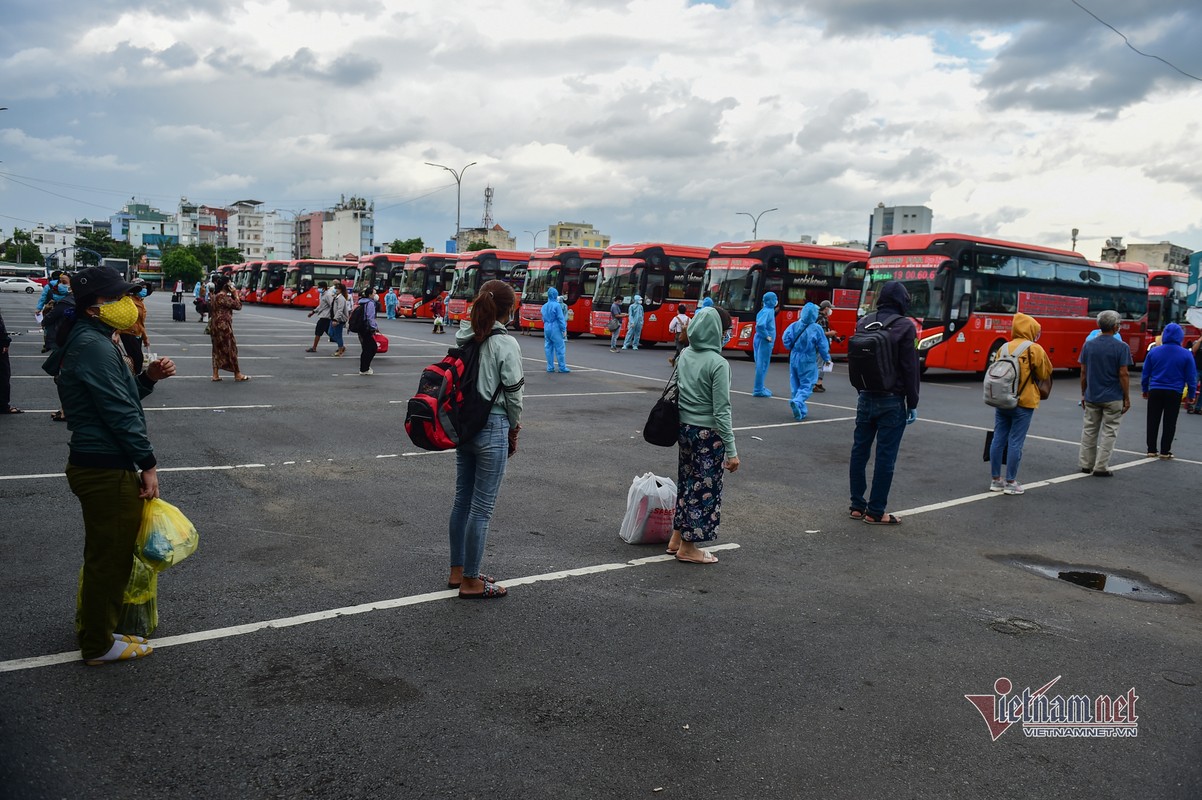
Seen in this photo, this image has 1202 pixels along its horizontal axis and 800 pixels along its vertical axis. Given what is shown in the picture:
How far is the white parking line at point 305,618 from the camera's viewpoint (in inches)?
157

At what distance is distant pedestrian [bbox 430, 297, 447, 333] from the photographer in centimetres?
3222

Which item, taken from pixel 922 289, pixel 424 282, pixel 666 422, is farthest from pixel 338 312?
pixel 424 282

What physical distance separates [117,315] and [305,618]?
5.92ft

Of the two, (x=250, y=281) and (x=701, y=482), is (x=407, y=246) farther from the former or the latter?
(x=701, y=482)

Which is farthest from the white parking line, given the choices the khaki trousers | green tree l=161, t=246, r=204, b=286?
green tree l=161, t=246, r=204, b=286

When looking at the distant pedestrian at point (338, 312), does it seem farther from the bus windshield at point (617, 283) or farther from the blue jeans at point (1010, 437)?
the blue jeans at point (1010, 437)

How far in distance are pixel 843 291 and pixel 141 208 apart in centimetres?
20996

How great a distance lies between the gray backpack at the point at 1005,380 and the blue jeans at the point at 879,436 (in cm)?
176

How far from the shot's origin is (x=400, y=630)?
14.9 ft

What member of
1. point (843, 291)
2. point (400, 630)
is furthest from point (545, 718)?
point (843, 291)

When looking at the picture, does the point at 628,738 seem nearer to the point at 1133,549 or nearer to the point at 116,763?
the point at 116,763

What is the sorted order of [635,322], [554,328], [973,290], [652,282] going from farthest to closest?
[652,282] → [635,322] → [973,290] → [554,328]

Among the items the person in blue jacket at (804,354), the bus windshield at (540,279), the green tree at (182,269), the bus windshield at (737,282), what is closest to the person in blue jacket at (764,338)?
the person in blue jacket at (804,354)

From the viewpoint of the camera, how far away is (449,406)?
4750mm
